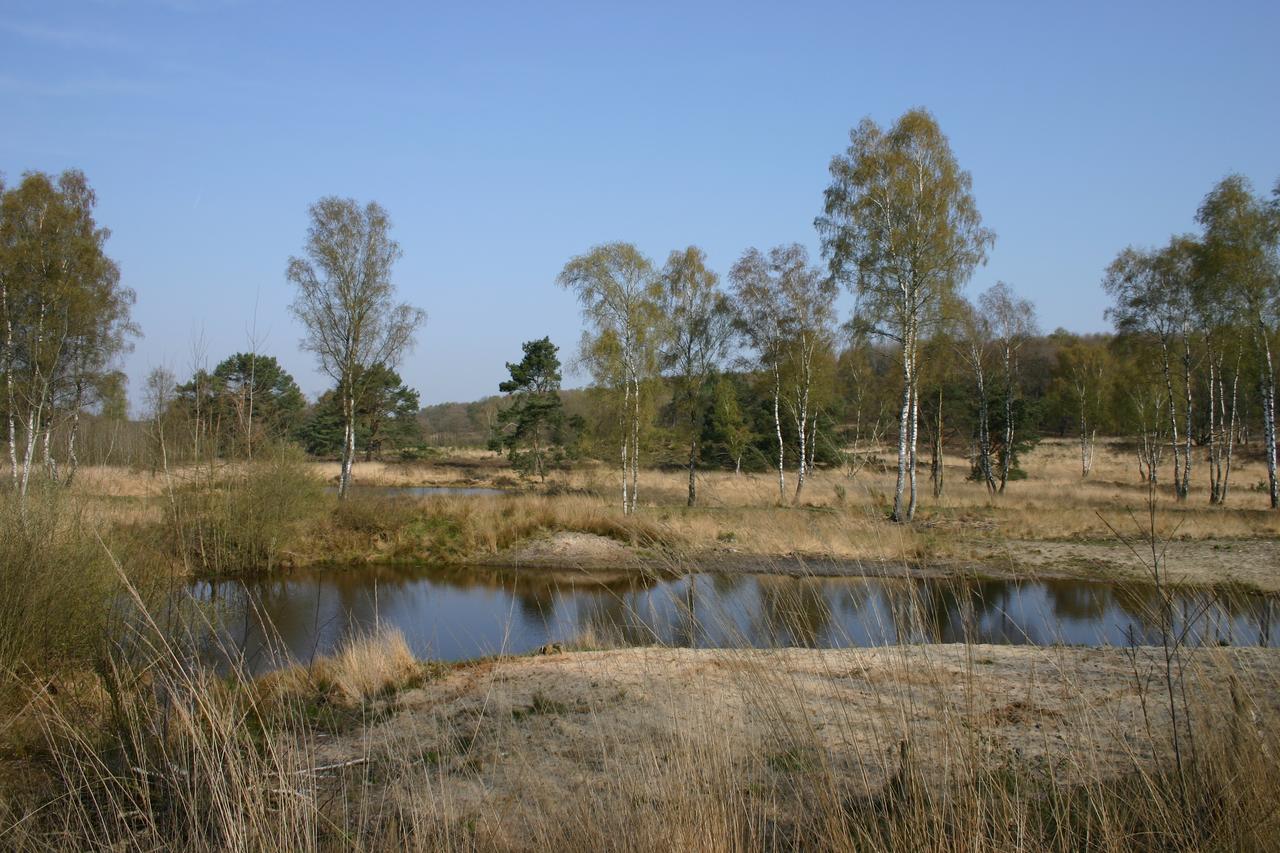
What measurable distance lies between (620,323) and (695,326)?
3581mm

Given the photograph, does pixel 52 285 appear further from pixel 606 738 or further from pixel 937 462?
pixel 937 462

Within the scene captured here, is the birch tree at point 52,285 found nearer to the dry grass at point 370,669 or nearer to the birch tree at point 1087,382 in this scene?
the dry grass at point 370,669

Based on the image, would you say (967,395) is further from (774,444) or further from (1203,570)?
(1203,570)

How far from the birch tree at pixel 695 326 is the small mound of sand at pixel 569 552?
7.36 metres

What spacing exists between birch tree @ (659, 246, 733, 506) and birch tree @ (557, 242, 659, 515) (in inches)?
94.2

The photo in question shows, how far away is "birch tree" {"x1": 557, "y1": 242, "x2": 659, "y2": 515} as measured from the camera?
25.1 meters

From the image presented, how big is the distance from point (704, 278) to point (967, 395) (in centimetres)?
1073

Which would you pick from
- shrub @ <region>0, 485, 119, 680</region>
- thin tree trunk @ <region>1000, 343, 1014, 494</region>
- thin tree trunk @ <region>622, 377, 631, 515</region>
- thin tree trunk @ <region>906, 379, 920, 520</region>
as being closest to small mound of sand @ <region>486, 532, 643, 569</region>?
thin tree trunk @ <region>622, 377, 631, 515</region>

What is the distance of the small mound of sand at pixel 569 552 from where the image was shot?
20.1 meters

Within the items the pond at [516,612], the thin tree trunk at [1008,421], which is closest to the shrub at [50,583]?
the pond at [516,612]

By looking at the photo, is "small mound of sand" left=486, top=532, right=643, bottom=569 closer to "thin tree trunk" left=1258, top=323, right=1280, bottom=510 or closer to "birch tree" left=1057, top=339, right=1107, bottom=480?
"thin tree trunk" left=1258, top=323, right=1280, bottom=510

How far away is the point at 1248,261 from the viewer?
2219 centimetres

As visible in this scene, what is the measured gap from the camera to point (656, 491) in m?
31.4

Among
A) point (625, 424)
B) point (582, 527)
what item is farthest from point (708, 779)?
point (625, 424)
